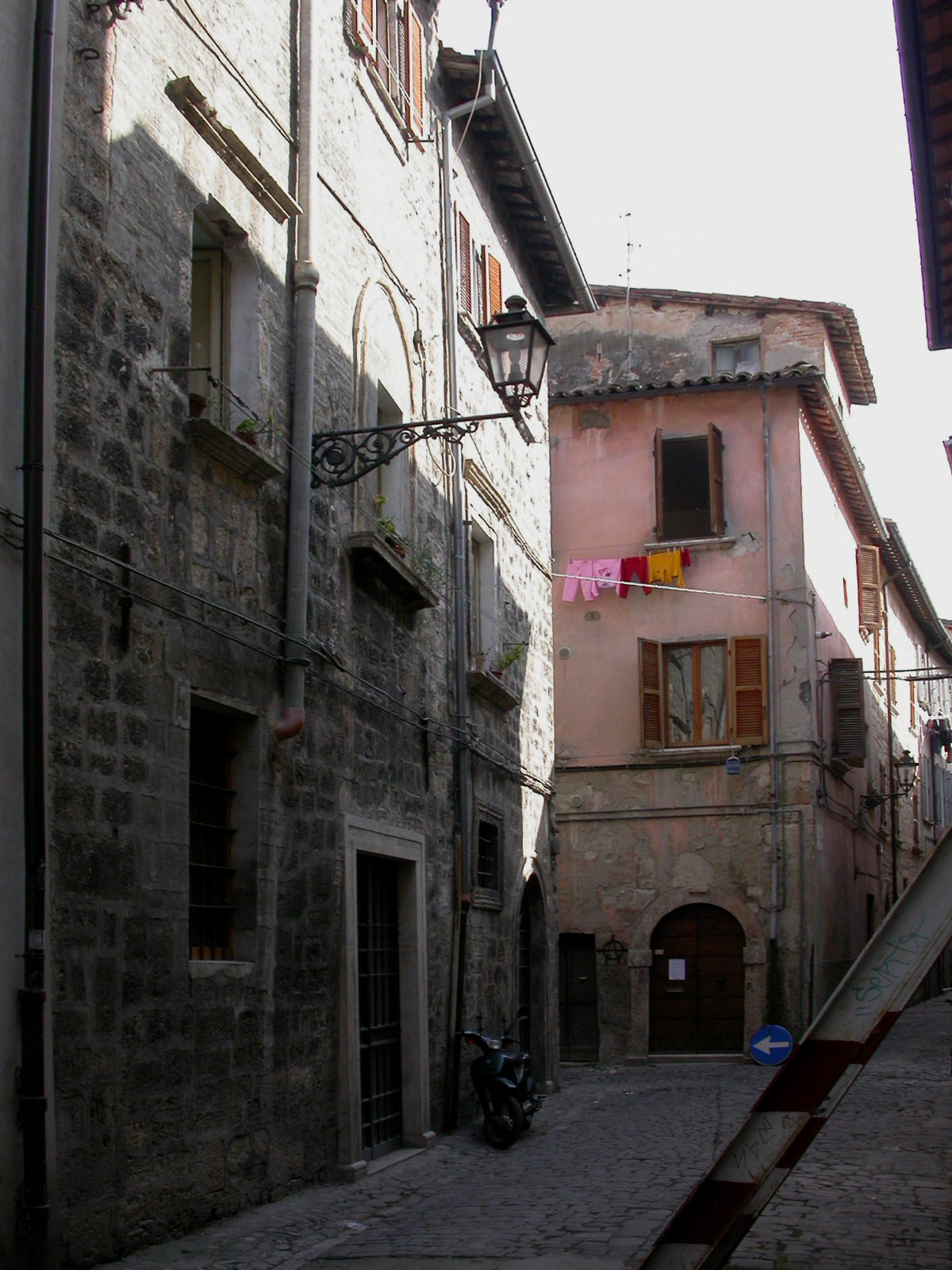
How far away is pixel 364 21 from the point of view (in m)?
11.1

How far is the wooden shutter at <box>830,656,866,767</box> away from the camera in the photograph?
21969 millimetres

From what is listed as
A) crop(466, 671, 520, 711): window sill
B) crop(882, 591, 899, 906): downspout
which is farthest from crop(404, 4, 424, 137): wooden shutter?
crop(882, 591, 899, 906): downspout

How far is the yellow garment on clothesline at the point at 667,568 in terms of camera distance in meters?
21.6

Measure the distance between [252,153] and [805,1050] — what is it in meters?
5.80

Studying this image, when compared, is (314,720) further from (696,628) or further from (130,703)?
(696,628)

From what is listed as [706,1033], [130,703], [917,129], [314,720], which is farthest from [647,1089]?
[130,703]

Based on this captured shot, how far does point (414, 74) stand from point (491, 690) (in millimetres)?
5124

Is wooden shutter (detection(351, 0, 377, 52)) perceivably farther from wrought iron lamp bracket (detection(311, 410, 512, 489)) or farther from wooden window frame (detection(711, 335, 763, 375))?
wooden window frame (detection(711, 335, 763, 375))

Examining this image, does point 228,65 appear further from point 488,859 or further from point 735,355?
point 735,355

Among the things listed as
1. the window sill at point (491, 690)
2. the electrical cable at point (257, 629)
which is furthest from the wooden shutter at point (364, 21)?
the window sill at point (491, 690)

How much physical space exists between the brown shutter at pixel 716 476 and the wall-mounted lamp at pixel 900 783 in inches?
257

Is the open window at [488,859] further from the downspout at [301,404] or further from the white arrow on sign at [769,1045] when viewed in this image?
the white arrow on sign at [769,1045]

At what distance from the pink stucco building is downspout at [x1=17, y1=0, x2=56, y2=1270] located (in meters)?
15.5

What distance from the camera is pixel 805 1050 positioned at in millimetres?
5328
